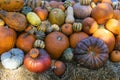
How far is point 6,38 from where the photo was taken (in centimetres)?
407

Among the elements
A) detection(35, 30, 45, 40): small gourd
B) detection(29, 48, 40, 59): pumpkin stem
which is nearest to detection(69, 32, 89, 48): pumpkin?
detection(35, 30, 45, 40): small gourd

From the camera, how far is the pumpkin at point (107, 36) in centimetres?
429

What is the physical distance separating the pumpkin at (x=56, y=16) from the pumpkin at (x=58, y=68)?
2.52 feet

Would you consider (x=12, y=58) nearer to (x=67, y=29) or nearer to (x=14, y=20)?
(x=14, y=20)

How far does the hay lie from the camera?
3820 mm

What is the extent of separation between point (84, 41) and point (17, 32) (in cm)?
114

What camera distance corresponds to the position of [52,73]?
397 centimetres

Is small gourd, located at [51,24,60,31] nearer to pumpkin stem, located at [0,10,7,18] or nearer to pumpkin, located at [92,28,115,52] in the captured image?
pumpkin, located at [92,28,115,52]

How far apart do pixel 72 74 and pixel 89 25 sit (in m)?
0.89

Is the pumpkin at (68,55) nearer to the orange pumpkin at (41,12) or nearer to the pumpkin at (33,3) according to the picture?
the orange pumpkin at (41,12)

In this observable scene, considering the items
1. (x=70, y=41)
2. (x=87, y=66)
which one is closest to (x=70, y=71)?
(x=87, y=66)

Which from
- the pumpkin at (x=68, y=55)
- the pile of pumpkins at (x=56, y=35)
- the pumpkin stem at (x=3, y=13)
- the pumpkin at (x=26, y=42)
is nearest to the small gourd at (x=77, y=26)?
the pile of pumpkins at (x=56, y=35)

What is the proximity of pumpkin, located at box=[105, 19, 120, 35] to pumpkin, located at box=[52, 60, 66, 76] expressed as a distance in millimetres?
1049

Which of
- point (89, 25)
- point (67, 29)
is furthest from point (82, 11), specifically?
point (67, 29)
